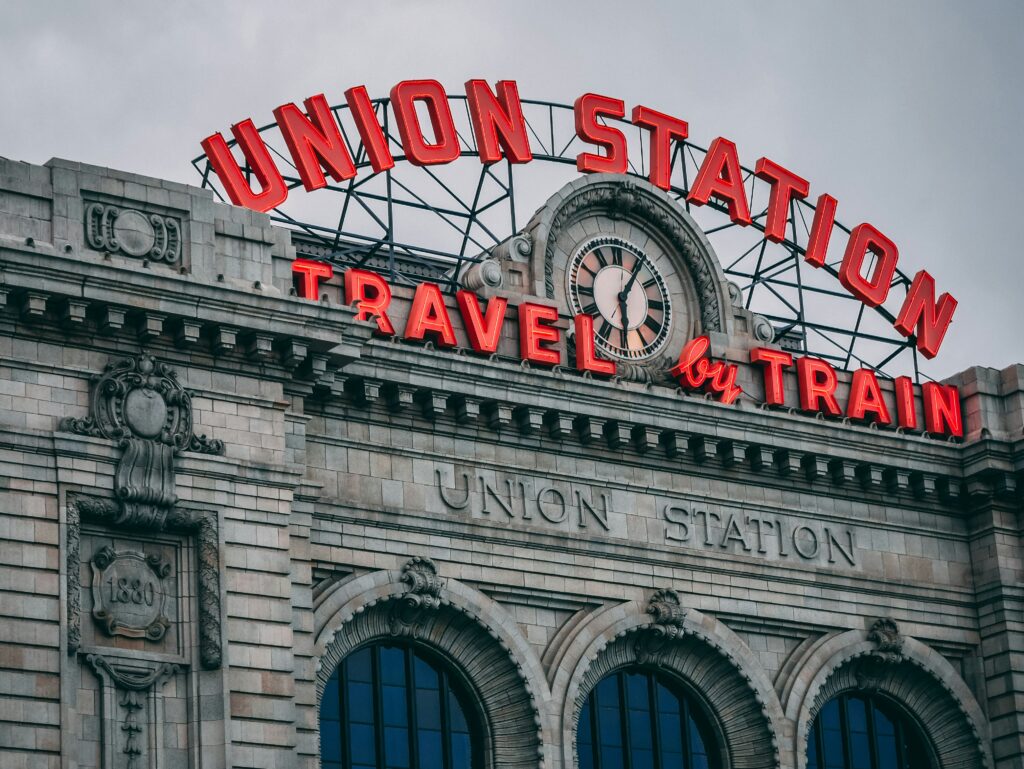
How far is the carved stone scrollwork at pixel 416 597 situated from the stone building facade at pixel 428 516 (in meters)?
0.08

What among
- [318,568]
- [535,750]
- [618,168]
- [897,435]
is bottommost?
[535,750]

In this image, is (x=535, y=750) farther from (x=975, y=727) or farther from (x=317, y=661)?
(x=975, y=727)

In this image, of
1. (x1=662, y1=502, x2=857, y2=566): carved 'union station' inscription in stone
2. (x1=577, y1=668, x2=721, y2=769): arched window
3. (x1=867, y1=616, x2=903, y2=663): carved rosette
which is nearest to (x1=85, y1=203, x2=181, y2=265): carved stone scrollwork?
(x1=662, y1=502, x2=857, y2=566): carved 'union station' inscription in stone

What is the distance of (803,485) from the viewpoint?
6269 cm

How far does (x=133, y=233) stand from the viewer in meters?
52.5

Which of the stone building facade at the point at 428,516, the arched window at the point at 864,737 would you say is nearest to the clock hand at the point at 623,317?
the stone building facade at the point at 428,516

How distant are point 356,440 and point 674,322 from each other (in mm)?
10986

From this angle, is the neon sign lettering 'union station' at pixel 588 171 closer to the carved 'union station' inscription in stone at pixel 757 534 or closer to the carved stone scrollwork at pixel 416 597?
the carved 'union station' inscription in stone at pixel 757 534

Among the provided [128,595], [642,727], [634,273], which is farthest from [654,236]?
[128,595]

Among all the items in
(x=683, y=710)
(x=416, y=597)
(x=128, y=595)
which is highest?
(x=416, y=597)

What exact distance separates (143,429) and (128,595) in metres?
3.57

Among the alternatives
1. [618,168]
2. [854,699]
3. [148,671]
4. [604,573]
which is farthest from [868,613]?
[148,671]

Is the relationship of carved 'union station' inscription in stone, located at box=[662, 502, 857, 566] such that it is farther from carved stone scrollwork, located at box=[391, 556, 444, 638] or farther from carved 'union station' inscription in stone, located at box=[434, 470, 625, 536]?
carved stone scrollwork, located at box=[391, 556, 444, 638]

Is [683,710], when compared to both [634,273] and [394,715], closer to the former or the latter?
[394,715]
